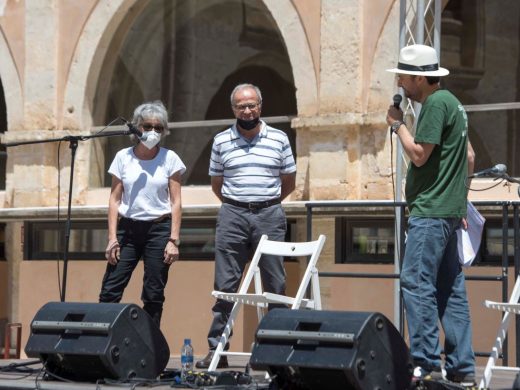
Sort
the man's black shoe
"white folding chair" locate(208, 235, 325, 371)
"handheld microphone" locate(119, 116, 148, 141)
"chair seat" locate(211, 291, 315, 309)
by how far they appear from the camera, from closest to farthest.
→ "chair seat" locate(211, 291, 315, 309)
"white folding chair" locate(208, 235, 325, 371)
"handheld microphone" locate(119, 116, 148, 141)
the man's black shoe

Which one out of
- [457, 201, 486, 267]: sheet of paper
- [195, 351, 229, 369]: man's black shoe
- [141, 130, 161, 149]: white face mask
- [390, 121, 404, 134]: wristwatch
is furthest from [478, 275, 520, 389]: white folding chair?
[141, 130, 161, 149]: white face mask

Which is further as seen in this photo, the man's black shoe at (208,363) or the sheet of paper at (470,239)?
the man's black shoe at (208,363)

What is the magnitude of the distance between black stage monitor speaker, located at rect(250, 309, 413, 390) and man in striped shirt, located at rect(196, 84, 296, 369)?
58.4 inches

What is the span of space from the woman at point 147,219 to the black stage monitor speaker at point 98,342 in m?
0.69

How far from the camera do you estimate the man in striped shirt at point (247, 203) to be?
27.9ft

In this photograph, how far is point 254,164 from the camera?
28.0ft

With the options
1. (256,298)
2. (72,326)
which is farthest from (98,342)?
(256,298)

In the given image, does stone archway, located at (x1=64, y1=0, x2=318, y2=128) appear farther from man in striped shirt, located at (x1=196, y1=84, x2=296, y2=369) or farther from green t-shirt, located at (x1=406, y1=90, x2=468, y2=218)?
green t-shirt, located at (x1=406, y1=90, x2=468, y2=218)

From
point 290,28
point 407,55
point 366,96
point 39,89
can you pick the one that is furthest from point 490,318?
point 39,89

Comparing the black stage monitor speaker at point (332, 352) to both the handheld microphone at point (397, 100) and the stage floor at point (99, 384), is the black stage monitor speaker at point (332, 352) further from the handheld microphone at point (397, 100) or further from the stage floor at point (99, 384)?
the handheld microphone at point (397, 100)

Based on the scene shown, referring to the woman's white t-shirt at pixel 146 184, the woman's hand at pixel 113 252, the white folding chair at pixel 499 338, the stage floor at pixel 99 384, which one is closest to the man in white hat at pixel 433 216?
the white folding chair at pixel 499 338

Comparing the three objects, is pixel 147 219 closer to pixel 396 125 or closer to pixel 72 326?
pixel 72 326

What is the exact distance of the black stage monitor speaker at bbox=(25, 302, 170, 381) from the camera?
7.48 meters

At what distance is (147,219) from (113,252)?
308mm
